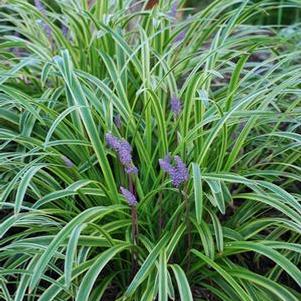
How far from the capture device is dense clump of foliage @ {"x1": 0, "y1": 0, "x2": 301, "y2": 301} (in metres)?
1.75

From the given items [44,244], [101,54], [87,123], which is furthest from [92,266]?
[101,54]

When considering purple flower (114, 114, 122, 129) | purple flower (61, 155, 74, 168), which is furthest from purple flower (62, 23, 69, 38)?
purple flower (61, 155, 74, 168)

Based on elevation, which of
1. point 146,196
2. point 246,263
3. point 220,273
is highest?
point 146,196

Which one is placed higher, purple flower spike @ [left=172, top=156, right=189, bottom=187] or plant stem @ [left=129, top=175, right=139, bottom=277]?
purple flower spike @ [left=172, top=156, right=189, bottom=187]

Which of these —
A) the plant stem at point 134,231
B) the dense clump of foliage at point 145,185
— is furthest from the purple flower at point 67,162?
the plant stem at point 134,231

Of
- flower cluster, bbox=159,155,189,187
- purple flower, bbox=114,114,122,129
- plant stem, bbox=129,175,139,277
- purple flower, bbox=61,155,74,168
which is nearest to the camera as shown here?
flower cluster, bbox=159,155,189,187

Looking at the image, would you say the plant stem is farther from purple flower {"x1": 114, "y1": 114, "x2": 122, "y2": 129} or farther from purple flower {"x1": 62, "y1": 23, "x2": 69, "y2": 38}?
purple flower {"x1": 62, "y1": 23, "x2": 69, "y2": 38}

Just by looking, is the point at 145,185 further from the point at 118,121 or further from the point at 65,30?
the point at 65,30

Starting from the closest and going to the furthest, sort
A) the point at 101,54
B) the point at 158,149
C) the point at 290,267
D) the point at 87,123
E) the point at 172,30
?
the point at 290,267 → the point at 87,123 → the point at 158,149 → the point at 101,54 → the point at 172,30

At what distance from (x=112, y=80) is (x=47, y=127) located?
282 mm

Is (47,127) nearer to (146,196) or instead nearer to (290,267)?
(146,196)

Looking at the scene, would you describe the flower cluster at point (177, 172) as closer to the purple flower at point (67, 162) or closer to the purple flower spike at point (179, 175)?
the purple flower spike at point (179, 175)

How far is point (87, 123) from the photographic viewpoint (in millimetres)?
1972

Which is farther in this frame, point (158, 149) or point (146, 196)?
point (158, 149)
